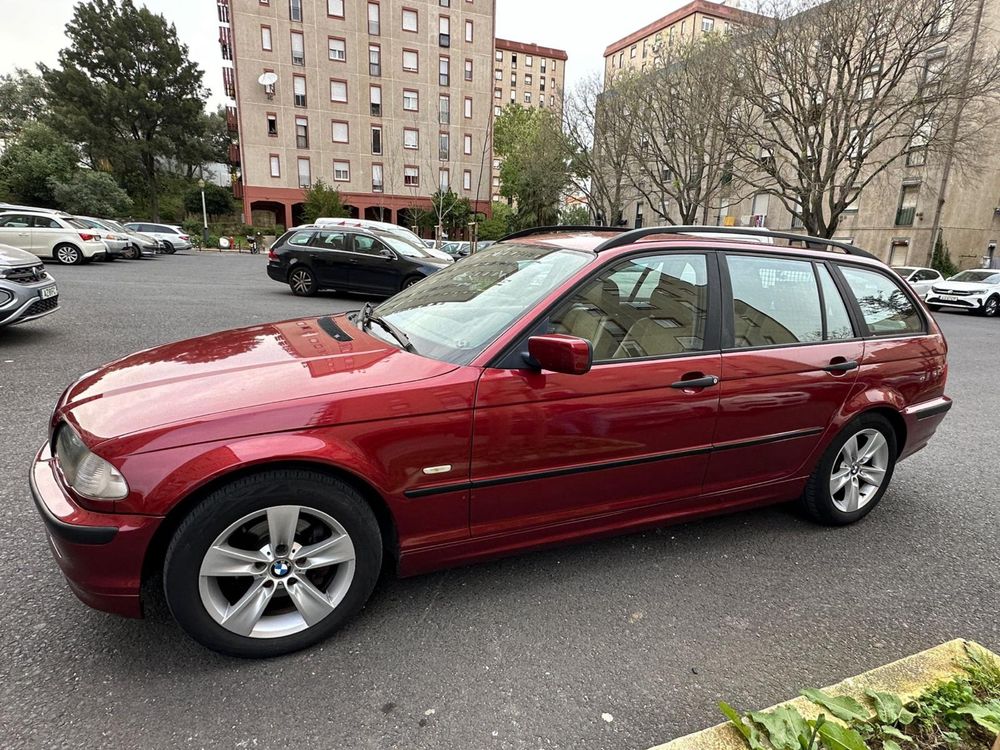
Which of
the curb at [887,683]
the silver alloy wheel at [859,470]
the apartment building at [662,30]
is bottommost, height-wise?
the curb at [887,683]

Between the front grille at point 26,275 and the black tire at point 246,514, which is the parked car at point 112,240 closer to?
the front grille at point 26,275

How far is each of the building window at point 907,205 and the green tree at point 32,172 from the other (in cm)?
5130

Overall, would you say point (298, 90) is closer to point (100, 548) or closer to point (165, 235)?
point (165, 235)

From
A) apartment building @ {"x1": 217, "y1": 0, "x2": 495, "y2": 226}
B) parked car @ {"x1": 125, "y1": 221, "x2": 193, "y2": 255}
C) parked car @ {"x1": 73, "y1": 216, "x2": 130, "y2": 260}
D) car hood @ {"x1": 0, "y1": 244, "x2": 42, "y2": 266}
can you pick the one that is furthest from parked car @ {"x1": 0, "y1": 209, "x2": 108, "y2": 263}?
apartment building @ {"x1": 217, "y1": 0, "x2": 495, "y2": 226}

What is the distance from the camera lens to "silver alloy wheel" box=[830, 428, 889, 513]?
11.0 ft

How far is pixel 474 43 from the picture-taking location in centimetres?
4556

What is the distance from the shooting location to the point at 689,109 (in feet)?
80.5

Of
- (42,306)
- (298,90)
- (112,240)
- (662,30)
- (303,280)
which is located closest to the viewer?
(42,306)

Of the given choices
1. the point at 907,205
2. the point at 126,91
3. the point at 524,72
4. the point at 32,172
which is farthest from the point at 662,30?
the point at 32,172

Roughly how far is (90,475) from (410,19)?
5003cm

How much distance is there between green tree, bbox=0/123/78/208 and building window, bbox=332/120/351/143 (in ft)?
59.4

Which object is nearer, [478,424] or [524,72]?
[478,424]

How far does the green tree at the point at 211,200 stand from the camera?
5012 cm

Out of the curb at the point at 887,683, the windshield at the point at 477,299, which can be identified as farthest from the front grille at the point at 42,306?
the curb at the point at 887,683
